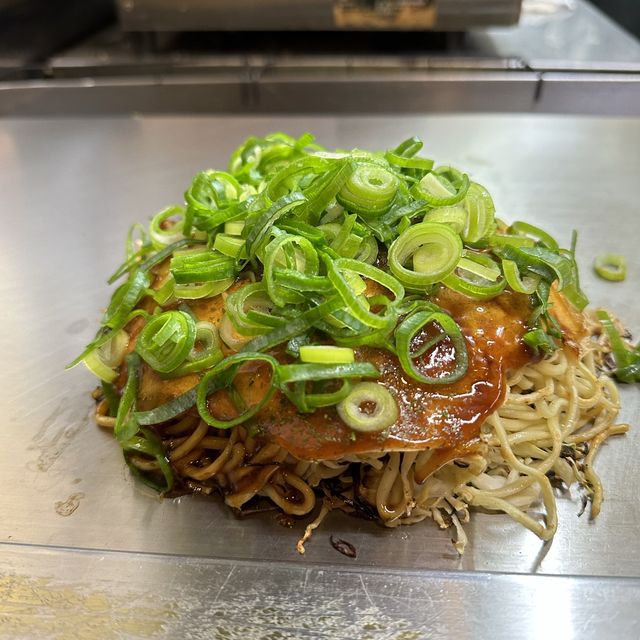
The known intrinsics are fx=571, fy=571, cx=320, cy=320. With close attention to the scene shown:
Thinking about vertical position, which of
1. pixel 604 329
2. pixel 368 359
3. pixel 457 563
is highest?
pixel 368 359

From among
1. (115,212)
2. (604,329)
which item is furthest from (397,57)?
(604,329)

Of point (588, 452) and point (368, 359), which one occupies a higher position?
point (368, 359)

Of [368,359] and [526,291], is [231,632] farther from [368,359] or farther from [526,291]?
[526,291]

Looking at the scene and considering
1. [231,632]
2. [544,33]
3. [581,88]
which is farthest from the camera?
[544,33]

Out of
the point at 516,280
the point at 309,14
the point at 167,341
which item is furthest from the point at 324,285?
the point at 309,14

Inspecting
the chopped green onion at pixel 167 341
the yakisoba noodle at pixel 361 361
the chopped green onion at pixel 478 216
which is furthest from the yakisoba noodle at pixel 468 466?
the chopped green onion at pixel 478 216

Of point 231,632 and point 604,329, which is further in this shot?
point 604,329

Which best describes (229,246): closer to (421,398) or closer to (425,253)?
(425,253)

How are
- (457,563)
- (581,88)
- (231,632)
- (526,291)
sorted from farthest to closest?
(581,88)
(526,291)
(457,563)
(231,632)

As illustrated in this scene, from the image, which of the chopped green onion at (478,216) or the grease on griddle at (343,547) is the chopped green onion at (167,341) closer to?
the grease on griddle at (343,547)
